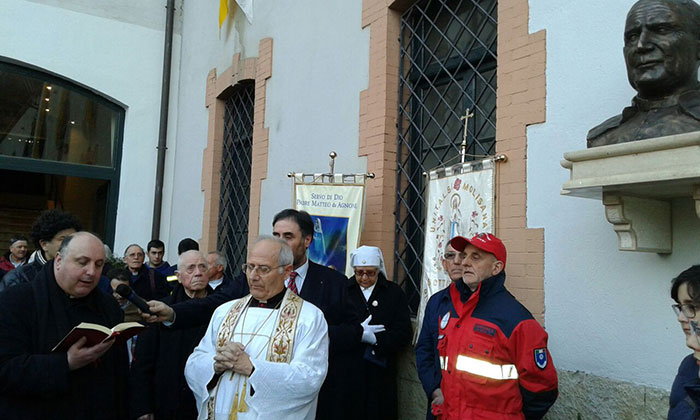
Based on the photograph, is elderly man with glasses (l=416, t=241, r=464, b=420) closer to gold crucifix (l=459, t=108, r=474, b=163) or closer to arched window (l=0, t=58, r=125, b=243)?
gold crucifix (l=459, t=108, r=474, b=163)

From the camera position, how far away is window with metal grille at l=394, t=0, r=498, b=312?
4927mm

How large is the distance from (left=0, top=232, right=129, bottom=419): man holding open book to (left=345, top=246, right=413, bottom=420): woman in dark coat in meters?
2.04

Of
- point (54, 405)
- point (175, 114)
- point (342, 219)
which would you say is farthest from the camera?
point (175, 114)

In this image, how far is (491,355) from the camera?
319 centimetres

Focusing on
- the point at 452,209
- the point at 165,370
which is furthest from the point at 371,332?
the point at 165,370

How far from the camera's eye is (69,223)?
406 cm

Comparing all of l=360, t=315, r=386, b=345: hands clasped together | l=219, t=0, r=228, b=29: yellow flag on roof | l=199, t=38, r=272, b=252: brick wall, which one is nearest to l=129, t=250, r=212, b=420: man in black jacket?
l=360, t=315, r=386, b=345: hands clasped together

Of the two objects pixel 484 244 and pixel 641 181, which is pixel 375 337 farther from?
pixel 641 181

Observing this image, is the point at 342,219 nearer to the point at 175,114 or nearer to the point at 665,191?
the point at 665,191

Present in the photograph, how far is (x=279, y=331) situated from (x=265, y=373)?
239 millimetres

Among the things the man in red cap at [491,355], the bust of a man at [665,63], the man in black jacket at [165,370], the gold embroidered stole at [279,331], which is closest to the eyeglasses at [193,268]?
the man in black jacket at [165,370]

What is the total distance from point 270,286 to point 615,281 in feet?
6.91

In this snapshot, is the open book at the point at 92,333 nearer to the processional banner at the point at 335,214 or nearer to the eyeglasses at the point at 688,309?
the eyeglasses at the point at 688,309

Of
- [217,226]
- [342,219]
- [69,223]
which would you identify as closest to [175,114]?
[217,226]
